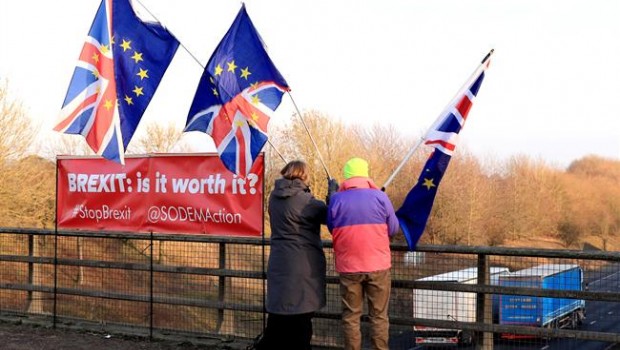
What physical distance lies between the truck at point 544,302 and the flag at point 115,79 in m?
4.69

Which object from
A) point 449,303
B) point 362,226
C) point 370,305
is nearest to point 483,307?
point 449,303

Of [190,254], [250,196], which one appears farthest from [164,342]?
[250,196]

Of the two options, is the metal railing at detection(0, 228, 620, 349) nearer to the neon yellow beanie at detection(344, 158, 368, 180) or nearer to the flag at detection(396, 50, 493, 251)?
the flag at detection(396, 50, 493, 251)

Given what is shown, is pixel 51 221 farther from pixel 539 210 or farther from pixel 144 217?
pixel 539 210

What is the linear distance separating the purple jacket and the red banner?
6.17 feet

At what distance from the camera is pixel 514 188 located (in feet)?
202

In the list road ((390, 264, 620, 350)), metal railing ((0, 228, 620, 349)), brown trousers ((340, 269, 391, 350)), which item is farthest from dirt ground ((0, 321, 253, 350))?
brown trousers ((340, 269, 391, 350))

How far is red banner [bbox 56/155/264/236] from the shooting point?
764 cm

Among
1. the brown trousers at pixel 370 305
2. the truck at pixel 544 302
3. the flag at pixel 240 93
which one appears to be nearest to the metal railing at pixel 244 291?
the truck at pixel 544 302

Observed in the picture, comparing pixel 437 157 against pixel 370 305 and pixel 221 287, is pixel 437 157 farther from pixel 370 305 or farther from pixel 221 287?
pixel 221 287

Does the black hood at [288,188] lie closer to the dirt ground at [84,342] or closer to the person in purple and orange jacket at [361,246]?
the person in purple and orange jacket at [361,246]

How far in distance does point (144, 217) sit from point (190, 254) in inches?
40.3

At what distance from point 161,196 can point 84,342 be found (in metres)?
2.09

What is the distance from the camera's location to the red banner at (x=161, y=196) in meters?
7.64
